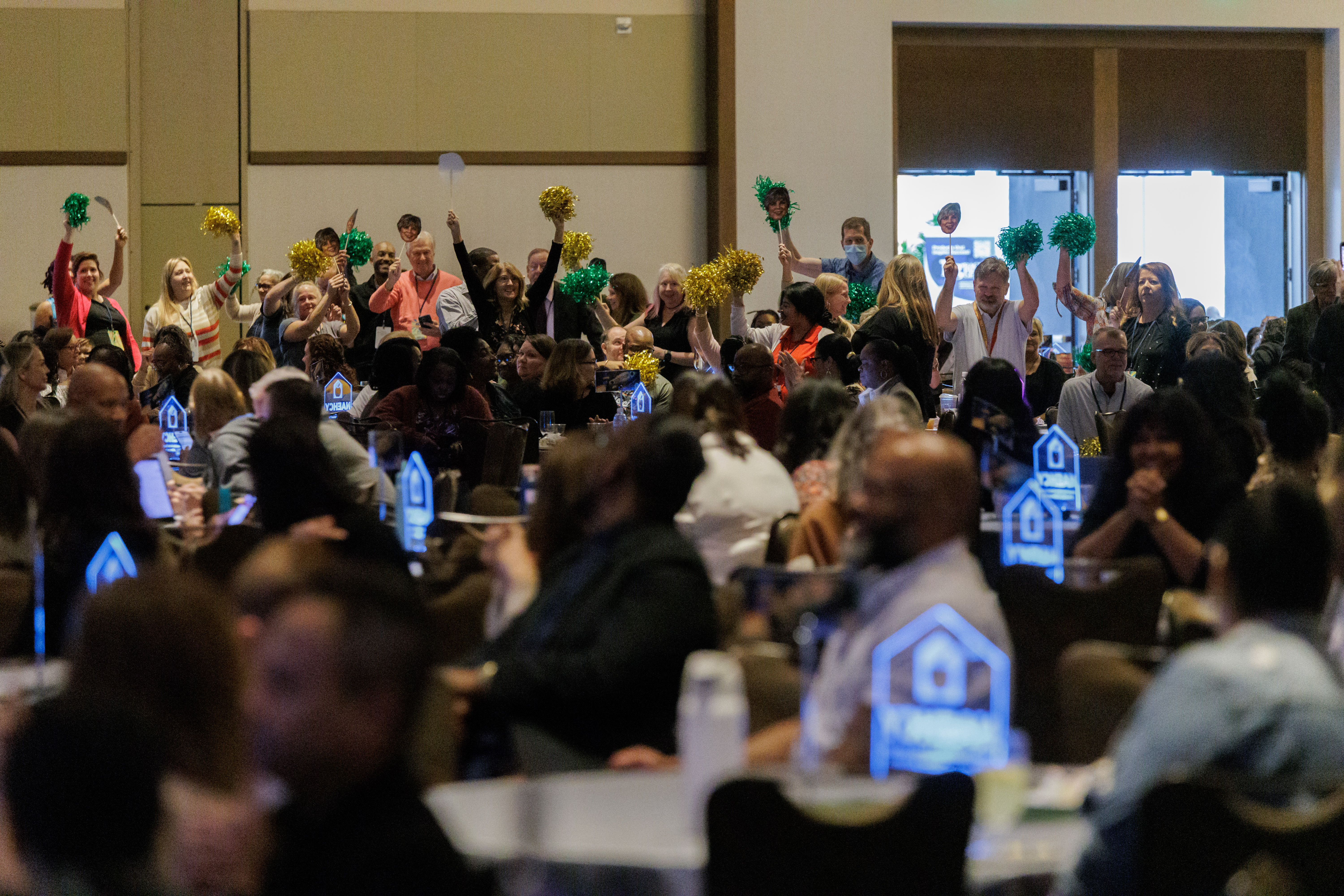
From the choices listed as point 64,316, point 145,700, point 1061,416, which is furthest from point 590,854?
point 64,316

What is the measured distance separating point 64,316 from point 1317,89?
1160 centimetres

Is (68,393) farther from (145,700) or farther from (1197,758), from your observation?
(1197,758)

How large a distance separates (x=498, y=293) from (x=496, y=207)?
4307 mm

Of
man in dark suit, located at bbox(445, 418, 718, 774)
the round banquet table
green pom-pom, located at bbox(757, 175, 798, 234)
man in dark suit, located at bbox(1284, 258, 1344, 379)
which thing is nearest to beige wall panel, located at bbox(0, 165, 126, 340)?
green pom-pom, located at bbox(757, 175, 798, 234)

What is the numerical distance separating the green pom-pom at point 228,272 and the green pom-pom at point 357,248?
0.78 meters

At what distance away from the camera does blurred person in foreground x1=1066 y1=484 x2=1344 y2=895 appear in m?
2.09

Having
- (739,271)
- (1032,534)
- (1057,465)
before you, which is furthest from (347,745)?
(739,271)

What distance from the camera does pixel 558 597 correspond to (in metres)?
2.98

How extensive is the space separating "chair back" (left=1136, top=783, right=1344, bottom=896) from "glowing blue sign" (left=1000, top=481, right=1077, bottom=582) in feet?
7.80

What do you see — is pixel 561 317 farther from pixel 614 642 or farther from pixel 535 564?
pixel 614 642

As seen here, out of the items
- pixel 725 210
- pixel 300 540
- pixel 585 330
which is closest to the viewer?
pixel 300 540

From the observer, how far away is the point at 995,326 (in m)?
8.86

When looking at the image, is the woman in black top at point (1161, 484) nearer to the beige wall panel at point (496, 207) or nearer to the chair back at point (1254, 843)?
the chair back at point (1254, 843)

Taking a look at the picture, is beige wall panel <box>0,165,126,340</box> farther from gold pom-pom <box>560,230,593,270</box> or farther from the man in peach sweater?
gold pom-pom <box>560,230,593,270</box>
